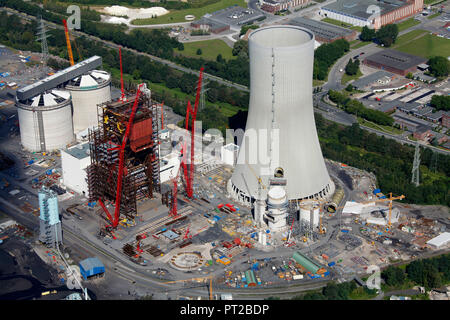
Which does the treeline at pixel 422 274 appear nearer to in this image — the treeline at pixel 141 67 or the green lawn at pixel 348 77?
the treeline at pixel 141 67

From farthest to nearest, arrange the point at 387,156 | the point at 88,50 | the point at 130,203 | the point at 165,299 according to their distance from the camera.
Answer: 1. the point at 88,50
2. the point at 387,156
3. the point at 130,203
4. the point at 165,299

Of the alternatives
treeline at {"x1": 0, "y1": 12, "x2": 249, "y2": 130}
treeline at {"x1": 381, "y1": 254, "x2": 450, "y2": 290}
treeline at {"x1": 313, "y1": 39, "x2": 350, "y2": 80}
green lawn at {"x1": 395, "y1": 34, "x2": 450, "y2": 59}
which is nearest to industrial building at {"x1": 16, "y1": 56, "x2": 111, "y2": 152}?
treeline at {"x1": 0, "y1": 12, "x2": 249, "y2": 130}

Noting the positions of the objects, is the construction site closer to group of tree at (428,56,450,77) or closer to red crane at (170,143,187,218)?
red crane at (170,143,187,218)

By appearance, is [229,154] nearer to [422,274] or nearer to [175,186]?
[175,186]

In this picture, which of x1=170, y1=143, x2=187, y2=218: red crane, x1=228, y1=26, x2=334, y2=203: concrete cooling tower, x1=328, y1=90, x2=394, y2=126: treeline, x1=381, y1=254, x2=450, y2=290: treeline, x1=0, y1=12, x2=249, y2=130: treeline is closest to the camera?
x1=381, y1=254, x2=450, y2=290: treeline

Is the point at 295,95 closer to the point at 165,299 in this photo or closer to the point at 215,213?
the point at 215,213

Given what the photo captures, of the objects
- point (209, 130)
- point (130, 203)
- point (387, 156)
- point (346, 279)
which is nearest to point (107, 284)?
point (130, 203)

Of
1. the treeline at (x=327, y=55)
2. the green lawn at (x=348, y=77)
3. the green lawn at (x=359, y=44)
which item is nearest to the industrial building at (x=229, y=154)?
the treeline at (x=327, y=55)
